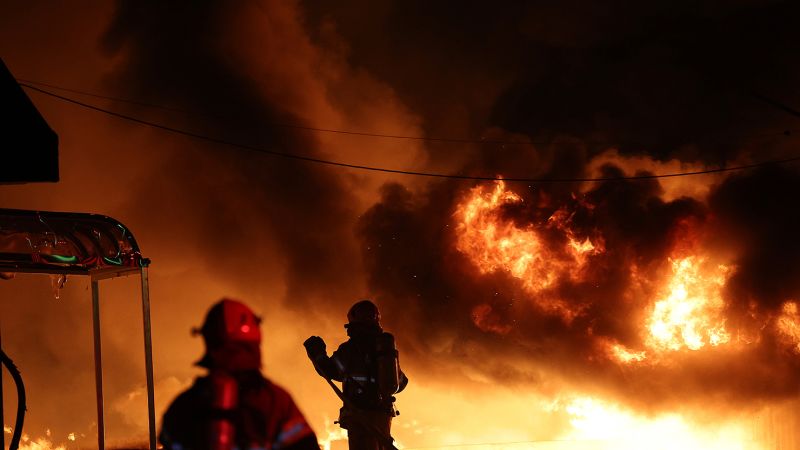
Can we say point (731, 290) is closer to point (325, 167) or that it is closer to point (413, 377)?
point (413, 377)

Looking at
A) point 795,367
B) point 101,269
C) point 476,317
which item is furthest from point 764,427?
point 101,269

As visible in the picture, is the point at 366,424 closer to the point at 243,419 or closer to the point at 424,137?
the point at 243,419

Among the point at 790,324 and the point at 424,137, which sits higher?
the point at 424,137

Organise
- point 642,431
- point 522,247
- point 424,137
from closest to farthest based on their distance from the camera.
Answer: point 642,431, point 522,247, point 424,137

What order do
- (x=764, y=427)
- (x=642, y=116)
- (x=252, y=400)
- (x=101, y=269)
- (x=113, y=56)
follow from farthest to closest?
(x=642, y=116), (x=113, y=56), (x=764, y=427), (x=101, y=269), (x=252, y=400)

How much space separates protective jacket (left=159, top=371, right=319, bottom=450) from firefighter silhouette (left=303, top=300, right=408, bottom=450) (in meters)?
3.98

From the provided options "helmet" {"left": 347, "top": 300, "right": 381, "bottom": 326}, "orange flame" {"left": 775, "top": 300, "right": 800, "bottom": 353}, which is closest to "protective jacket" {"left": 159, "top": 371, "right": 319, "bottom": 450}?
"helmet" {"left": 347, "top": 300, "right": 381, "bottom": 326}

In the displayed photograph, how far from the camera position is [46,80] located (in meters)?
13.9

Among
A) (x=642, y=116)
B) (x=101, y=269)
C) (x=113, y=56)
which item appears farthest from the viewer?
(x=642, y=116)

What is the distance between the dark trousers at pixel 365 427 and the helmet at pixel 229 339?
4.39 metres

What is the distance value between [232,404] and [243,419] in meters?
0.08

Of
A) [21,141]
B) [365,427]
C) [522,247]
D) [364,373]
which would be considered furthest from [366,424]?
[522,247]

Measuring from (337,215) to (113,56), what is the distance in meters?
4.73

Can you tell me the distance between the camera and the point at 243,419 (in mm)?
3592
